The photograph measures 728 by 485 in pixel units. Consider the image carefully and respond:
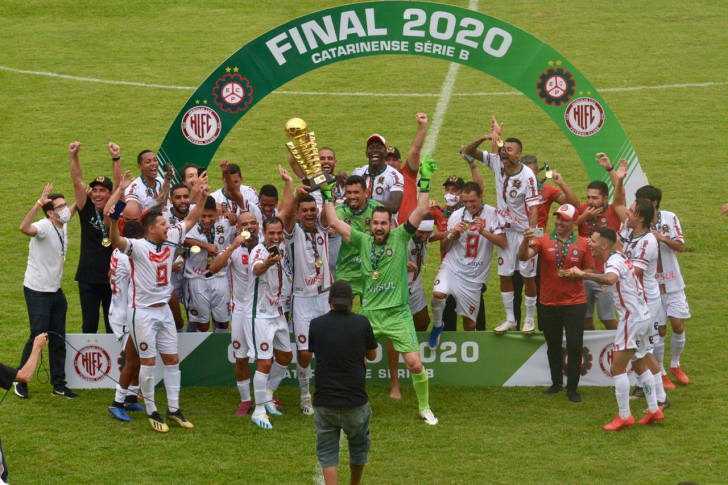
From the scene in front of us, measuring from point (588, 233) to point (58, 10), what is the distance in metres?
20.4

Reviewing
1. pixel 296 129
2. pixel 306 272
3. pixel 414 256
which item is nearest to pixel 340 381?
pixel 306 272

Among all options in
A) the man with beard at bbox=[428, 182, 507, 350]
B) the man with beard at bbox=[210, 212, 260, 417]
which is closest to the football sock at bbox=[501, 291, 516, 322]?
the man with beard at bbox=[428, 182, 507, 350]

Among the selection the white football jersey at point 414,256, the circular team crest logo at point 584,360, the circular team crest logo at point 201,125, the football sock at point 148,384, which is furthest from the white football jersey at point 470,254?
the football sock at point 148,384

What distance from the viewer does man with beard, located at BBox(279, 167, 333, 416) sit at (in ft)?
35.1

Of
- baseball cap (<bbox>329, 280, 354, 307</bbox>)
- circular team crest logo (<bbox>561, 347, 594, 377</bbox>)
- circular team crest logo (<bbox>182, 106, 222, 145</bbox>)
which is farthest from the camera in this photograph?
circular team crest logo (<bbox>182, 106, 222, 145</bbox>)

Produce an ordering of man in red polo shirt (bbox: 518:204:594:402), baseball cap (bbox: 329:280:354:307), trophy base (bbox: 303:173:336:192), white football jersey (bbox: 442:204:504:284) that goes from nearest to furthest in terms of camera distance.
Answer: baseball cap (bbox: 329:280:354:307), trophy base (bbox: 303:173:336:192), man in red polo shirt (bbox: 518:204:594:402), white football jersey (bbox: 442:204:504:284)

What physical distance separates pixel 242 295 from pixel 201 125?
2508 millimetres

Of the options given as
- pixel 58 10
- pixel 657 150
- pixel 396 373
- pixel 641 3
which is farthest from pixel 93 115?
pixel 641 3

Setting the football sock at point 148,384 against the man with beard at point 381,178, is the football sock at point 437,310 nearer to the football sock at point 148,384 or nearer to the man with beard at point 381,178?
the man with beard at point 381,178

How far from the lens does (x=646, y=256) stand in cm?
1041

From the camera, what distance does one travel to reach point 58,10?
28422mm

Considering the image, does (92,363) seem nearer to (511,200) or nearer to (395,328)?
(395,328)

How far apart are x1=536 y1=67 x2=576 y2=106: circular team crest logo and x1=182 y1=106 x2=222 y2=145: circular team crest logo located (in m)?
3.66

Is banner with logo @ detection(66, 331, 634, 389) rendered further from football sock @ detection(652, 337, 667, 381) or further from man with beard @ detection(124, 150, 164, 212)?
man with beard @ detection(124, 150, 164, 212)
